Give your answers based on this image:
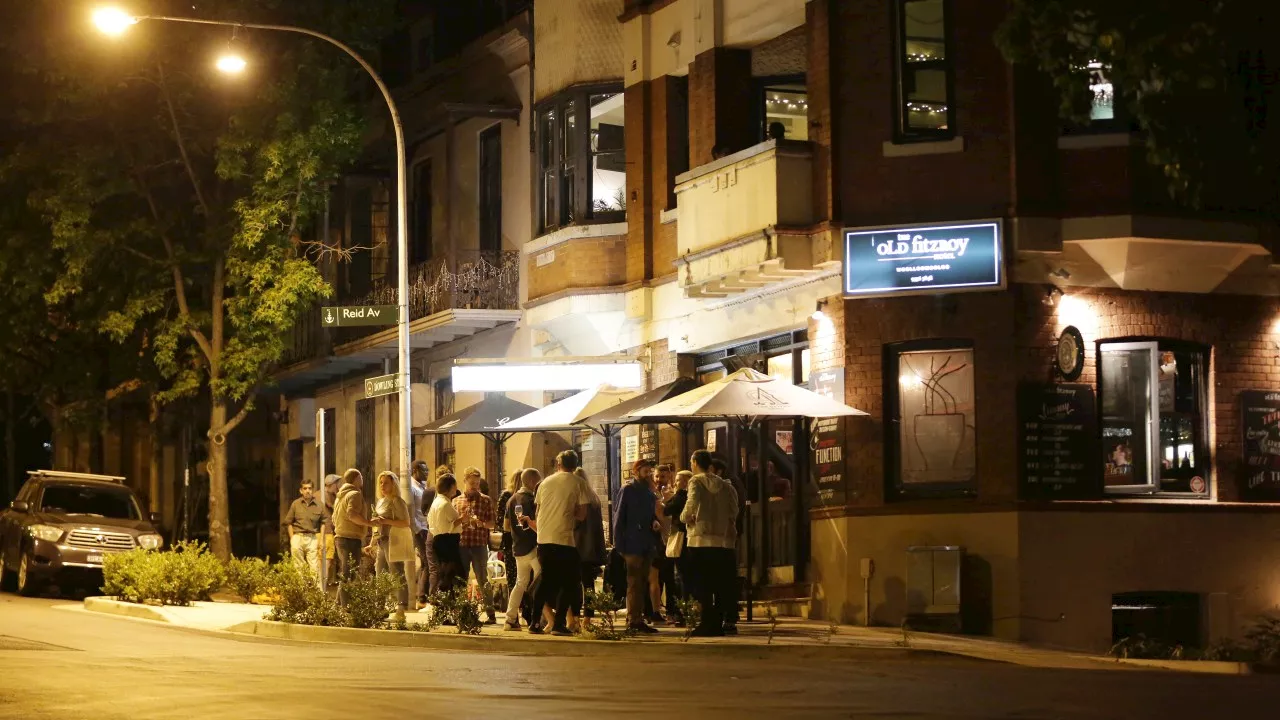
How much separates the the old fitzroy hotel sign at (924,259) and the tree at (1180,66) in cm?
371

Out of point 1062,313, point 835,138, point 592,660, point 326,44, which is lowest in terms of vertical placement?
point 592,660

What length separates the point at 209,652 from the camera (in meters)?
17.8

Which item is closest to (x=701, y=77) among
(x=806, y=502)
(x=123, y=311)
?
(x=806, y=502)

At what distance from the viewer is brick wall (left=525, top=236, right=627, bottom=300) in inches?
1078

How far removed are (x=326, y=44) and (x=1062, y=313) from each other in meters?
14.9

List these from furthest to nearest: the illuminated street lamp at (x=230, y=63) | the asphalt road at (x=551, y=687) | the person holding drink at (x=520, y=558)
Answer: the illuminated street lamp at (x=230, y=63) → the person holding drink at (x=520, y=558) → the asphalt road at (x=551, y=687)

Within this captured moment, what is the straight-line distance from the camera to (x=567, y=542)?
19.6 meters

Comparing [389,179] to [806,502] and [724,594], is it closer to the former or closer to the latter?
[806,502]

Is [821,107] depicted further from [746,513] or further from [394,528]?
[394,528]

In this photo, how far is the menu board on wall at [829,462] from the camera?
22328 millimetres

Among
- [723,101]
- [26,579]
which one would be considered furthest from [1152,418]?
[26,579]

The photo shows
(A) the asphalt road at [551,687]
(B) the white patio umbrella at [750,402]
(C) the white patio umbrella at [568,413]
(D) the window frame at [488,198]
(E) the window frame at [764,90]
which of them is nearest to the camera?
(A) the asphalt road at [551,687]

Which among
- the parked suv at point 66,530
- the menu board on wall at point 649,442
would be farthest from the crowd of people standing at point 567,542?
the parked suv at point 66,530

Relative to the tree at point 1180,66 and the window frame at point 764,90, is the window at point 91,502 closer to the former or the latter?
the window frame at point 764,90
